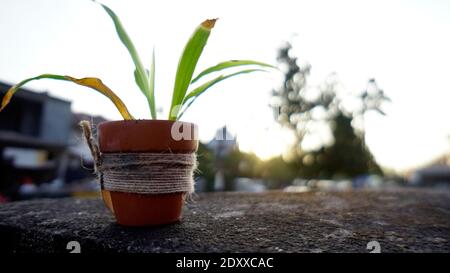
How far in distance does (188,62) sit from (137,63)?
18cm

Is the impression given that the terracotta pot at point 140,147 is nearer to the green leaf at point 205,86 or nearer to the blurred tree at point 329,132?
the green leaf at point 205,86

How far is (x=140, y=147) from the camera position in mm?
972

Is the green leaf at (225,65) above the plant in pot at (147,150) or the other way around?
above

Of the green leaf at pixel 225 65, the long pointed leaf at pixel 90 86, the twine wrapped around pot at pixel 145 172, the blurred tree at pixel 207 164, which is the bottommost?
the blurred tree at pixel 207 164

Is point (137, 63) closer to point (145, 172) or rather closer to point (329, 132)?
point (145, 172)

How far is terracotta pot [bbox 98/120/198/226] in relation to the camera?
975 millimetres

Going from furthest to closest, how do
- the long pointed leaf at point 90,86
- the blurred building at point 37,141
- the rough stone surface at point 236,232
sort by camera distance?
the blurred building at point 37,141
the long pointed leaf at point 90,86
the rough stone surface at point 236,232

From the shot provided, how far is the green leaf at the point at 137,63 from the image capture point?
1042 millimetres

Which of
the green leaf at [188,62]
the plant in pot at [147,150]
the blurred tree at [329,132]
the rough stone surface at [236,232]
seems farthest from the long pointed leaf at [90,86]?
the blurred tree at [329,132]

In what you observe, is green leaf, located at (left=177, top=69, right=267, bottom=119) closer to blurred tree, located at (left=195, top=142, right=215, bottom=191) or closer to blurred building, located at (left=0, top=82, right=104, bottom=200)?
blurred tree, located at (left=195, top=142, right=215, bottom=191)

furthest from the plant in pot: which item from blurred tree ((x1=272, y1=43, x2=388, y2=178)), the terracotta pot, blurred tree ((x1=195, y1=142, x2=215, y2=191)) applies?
blurred tree ((x1=272, y1=43, x2=388, y2=178))

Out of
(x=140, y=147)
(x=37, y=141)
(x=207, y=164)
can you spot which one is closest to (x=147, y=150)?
(x=140, y=147)

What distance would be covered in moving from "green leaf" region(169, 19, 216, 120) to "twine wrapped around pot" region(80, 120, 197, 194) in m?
0.18
